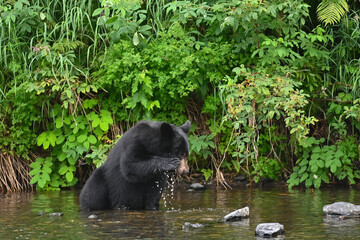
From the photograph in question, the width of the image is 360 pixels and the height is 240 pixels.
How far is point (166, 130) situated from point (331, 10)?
347cm

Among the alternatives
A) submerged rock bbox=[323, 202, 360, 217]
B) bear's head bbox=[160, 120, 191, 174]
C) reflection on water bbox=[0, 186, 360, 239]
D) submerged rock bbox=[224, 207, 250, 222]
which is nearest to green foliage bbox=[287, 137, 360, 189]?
reflection on water bbox=[0, 186, 360, 239]

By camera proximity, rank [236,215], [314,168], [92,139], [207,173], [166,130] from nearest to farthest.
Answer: [236,215]
[166,130]
[314,168]
[92,139]
[207,173]

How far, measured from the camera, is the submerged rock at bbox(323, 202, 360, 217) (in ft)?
19.7

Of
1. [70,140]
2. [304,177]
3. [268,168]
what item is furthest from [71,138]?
[304,177]

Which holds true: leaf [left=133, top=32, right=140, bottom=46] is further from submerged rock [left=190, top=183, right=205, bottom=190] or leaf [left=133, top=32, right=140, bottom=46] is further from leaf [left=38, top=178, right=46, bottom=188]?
leaf [left=38, top=178, right=46, bottom=188]

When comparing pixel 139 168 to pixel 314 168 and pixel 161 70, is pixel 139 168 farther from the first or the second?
pixel 314 168

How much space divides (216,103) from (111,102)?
147 cm

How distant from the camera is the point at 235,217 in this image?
5859 millimetres

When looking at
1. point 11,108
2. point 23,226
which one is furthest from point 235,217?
point 11,108

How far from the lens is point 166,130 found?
20.6 ft

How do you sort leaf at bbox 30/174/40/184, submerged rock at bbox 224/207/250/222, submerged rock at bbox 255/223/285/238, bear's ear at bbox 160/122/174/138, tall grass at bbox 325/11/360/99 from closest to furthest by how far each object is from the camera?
submerged rock at bbox 255/223/285/238, submerged rock at bbox 224/207/250/222, bear's ear at bbox 160/122/174/138, tall grass at bbox 325/11/360/99, leaf at bbox 30/174/40/184

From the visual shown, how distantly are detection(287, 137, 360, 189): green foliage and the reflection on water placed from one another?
24 centimetres

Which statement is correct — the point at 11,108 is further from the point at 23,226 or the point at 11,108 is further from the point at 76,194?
the point at 23,226

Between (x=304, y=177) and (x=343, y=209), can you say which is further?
(x=304, y=177)
